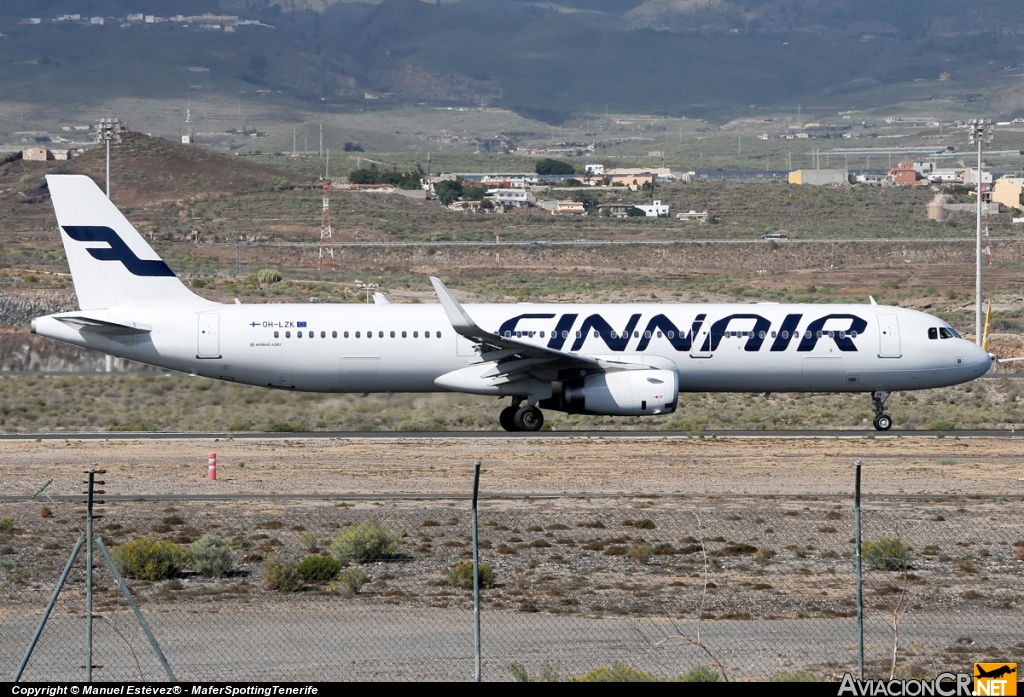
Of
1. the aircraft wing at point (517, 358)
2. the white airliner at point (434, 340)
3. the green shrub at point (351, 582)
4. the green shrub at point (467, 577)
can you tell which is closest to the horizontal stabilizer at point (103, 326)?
the white airliner at point (434, 340)

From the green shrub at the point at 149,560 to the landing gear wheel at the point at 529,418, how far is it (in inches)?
698

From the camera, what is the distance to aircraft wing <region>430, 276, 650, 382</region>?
116 feet

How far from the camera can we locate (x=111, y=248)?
37.9m

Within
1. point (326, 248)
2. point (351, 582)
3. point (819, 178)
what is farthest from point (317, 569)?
point (819, 178)

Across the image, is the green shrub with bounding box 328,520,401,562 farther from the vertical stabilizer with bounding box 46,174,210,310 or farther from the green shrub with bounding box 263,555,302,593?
the vertical stabilizer with bounding box 46,174,210,310

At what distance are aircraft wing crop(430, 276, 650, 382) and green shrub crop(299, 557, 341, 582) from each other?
49.6 feet

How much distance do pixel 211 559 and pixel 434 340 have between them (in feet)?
56.9

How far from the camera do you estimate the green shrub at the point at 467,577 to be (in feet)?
65.1

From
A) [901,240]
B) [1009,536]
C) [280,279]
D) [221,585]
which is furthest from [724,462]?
[901,240]

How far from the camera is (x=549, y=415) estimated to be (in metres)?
44.2

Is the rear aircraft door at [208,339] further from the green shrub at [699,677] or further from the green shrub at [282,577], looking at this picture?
the green shrub at [699,677]

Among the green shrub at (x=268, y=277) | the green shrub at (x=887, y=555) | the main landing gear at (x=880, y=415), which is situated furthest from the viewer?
the green shrub at (x=268, y=277)

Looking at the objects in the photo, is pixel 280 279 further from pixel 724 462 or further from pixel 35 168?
pixel 35 168

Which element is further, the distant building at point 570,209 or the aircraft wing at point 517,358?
the distant building at point 570,209
